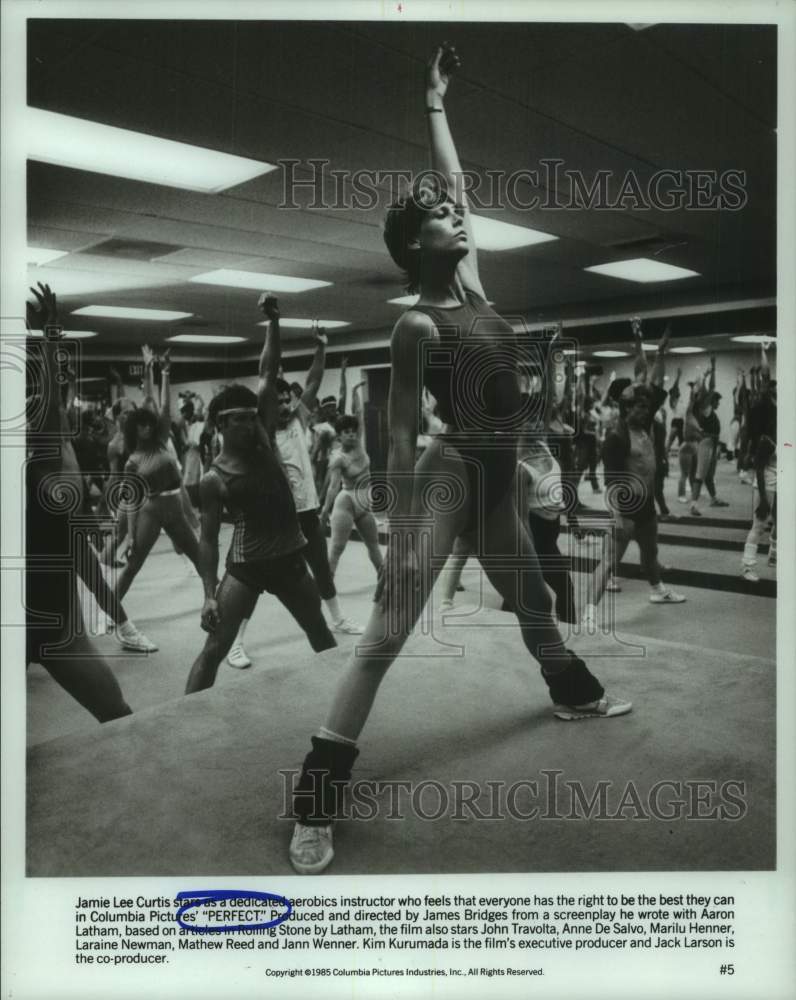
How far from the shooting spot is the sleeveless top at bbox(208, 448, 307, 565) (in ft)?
7.29

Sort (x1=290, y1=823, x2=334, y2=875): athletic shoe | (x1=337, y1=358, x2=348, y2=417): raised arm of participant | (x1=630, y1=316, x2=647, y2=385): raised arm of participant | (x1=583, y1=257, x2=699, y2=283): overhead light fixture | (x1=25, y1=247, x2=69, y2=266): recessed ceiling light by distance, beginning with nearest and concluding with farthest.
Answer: (x1=290, y1=823, x2=334, y2=875): athletic shoe → (x1=25, y1=247, x2=69, y2=266): recessed ceiling light → (x1=337, y1=358, x2=348, y2=417): raised arm of participant → (x1=583, y1=257, x2=699, y2=283): overhead light fixture → (x1=630, y1=316, x2=647, y2=385): raised arm of participant

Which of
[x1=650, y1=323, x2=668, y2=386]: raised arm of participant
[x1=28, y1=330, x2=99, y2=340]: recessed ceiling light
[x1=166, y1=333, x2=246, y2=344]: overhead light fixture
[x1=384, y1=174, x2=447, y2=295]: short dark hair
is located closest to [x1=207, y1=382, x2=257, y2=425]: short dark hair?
[x1=166, y1=333, x2=246, y2=344]: overhead light fixture

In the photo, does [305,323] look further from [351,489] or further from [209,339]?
[351,489]

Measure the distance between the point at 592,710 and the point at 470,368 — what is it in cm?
115

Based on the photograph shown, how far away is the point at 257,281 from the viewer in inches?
82.7

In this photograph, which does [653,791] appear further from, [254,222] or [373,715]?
[254,222]

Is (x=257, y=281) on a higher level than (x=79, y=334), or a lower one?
higher

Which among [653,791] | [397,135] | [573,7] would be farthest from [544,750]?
[573,7]

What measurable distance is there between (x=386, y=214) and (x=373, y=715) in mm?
1540

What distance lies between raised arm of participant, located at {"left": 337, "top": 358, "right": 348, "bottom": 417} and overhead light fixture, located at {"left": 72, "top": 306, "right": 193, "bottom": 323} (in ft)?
1.73

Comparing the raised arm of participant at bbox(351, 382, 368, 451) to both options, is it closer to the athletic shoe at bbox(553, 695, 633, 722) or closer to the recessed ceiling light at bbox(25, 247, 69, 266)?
the recessed ceiling light at bbox(25, 247, 69, 266)

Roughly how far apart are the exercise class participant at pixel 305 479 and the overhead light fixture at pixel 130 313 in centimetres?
44

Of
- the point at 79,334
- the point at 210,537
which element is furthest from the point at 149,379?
the point at 210,537

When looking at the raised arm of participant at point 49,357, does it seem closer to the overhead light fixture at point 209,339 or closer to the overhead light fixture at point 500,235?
the overhead light fixture at point 209,339
